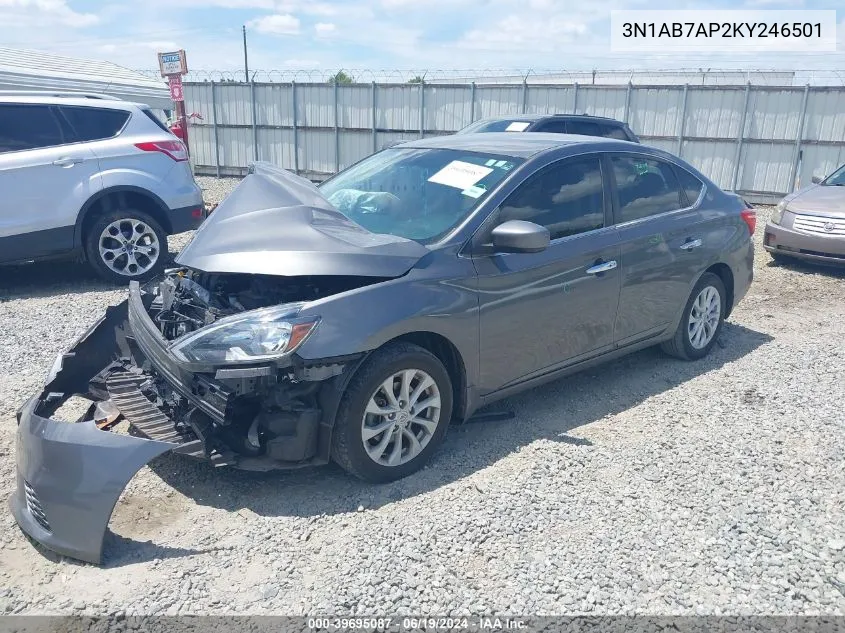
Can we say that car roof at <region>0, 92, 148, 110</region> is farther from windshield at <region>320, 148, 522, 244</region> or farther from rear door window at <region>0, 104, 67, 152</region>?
windshield at <region>320, 148, 522, 244</region>

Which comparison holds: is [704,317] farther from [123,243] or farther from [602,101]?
[602,101]

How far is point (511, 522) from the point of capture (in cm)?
338

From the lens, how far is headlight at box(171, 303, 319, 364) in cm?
325

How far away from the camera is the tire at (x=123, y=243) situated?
24.4 feet

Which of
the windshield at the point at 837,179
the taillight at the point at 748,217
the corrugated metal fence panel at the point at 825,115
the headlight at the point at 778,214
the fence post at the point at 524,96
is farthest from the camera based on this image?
the fence post at the point at 524,96

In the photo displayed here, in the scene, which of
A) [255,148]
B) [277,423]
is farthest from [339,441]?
[255,148]

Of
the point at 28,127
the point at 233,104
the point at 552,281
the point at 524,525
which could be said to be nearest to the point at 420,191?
the point at 552,281

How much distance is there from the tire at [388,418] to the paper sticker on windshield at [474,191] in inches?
40.2

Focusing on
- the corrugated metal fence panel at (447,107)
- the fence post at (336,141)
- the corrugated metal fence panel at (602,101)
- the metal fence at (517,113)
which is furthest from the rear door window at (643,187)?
the fence post at (336,141)

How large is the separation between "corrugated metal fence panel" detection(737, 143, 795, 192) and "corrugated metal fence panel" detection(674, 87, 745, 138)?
55cm

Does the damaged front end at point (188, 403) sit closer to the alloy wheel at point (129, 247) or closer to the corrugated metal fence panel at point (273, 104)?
the alloy wheel at point (129, 247)

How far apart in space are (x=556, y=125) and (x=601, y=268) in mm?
6761

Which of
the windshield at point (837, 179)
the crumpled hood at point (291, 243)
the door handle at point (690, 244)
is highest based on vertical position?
the crumpled hood at point (291, 243)

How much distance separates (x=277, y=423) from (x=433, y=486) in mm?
906
